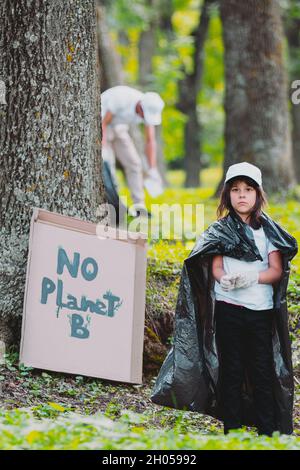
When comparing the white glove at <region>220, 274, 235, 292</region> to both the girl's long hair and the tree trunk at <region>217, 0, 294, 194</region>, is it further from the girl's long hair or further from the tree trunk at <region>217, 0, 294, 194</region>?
the tree trunk at <region>217, 0, 294, 194</region>

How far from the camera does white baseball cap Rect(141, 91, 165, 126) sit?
8992 millimetres

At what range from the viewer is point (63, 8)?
6.00 metres

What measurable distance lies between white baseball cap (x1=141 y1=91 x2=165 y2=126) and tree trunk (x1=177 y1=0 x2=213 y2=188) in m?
16.0

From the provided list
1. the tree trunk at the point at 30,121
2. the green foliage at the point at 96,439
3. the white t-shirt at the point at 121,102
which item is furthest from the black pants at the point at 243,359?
the white t-shirt at the point at 121,102

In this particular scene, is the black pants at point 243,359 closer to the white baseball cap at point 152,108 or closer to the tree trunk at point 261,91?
the white baseball cap at point 152,108

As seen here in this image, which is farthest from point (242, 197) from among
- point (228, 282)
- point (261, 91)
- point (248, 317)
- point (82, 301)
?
point (261, 91)

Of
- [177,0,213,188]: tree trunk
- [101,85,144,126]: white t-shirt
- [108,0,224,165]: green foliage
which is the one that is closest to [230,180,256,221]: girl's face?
[101,85,144,126]: white t-shirt

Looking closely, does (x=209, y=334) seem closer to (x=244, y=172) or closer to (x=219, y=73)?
(x=244, y=172)

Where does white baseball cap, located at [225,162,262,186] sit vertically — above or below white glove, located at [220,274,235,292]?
above

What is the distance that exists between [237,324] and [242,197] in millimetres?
750

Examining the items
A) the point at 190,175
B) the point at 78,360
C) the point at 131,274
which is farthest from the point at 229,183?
the point at 190,175

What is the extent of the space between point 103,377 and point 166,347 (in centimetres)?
87

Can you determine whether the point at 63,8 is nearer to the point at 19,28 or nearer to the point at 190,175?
the point at 19,28

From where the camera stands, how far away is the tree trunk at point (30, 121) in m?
5.91
